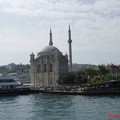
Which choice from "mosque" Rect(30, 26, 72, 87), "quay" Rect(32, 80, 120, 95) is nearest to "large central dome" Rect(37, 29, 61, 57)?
"mosque" Rect(30, 26, 72, 87)

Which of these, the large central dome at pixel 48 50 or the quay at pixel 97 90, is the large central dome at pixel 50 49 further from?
the quay at pixel 97 90

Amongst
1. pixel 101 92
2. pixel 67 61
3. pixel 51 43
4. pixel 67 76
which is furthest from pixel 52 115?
pixel 51 43

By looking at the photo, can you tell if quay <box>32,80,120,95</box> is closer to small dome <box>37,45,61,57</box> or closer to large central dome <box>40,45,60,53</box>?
small dome <box>37,45,61,57</box>

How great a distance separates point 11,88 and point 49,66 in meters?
28.8

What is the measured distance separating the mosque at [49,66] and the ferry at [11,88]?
23.5 meters

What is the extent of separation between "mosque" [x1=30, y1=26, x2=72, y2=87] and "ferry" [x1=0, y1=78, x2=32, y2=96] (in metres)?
23.5

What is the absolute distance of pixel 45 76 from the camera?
10669 centimetres

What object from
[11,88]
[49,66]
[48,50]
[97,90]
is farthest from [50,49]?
[97,90]

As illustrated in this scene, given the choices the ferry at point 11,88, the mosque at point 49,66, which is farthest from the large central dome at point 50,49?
the ferry at point 11,88

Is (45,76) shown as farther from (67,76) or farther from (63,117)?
(63,117)

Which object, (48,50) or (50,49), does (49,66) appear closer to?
(48,50)

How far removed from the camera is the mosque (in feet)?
341

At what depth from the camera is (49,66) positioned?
A: 106 meters

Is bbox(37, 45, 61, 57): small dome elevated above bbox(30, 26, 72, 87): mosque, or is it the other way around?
bbox(37, 45, 61, 57): small dome
